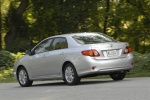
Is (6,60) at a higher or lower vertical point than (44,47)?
lower

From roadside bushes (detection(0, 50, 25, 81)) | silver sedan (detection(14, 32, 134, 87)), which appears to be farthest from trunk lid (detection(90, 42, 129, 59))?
roadside bushes (detection(0, 50, 25, 81))

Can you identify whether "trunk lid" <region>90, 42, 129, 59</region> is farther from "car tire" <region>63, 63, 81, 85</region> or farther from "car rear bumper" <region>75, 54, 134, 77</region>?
"car tire" <region>63, 63, 81, 85</region>

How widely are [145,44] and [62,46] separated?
24710 millimetres

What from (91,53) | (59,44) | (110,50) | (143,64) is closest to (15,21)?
(143,64)

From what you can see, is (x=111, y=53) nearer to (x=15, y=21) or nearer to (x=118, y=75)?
(x=118, y=75)

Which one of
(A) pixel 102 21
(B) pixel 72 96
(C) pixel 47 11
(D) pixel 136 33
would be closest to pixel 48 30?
(C) pixel 47 11

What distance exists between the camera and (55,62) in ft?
44.3

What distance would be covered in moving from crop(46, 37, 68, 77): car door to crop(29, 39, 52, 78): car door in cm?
23

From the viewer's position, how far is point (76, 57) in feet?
41.8

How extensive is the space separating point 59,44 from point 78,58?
1.33 metres

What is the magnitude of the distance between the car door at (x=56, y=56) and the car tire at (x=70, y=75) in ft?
0.92

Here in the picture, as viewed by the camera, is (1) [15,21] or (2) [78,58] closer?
(2) [78,58]

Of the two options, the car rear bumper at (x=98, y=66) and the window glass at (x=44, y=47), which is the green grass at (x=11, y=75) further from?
the car rear bumper at (x=98, y=66)

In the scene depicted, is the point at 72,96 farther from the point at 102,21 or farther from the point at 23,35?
the point at 102,21
